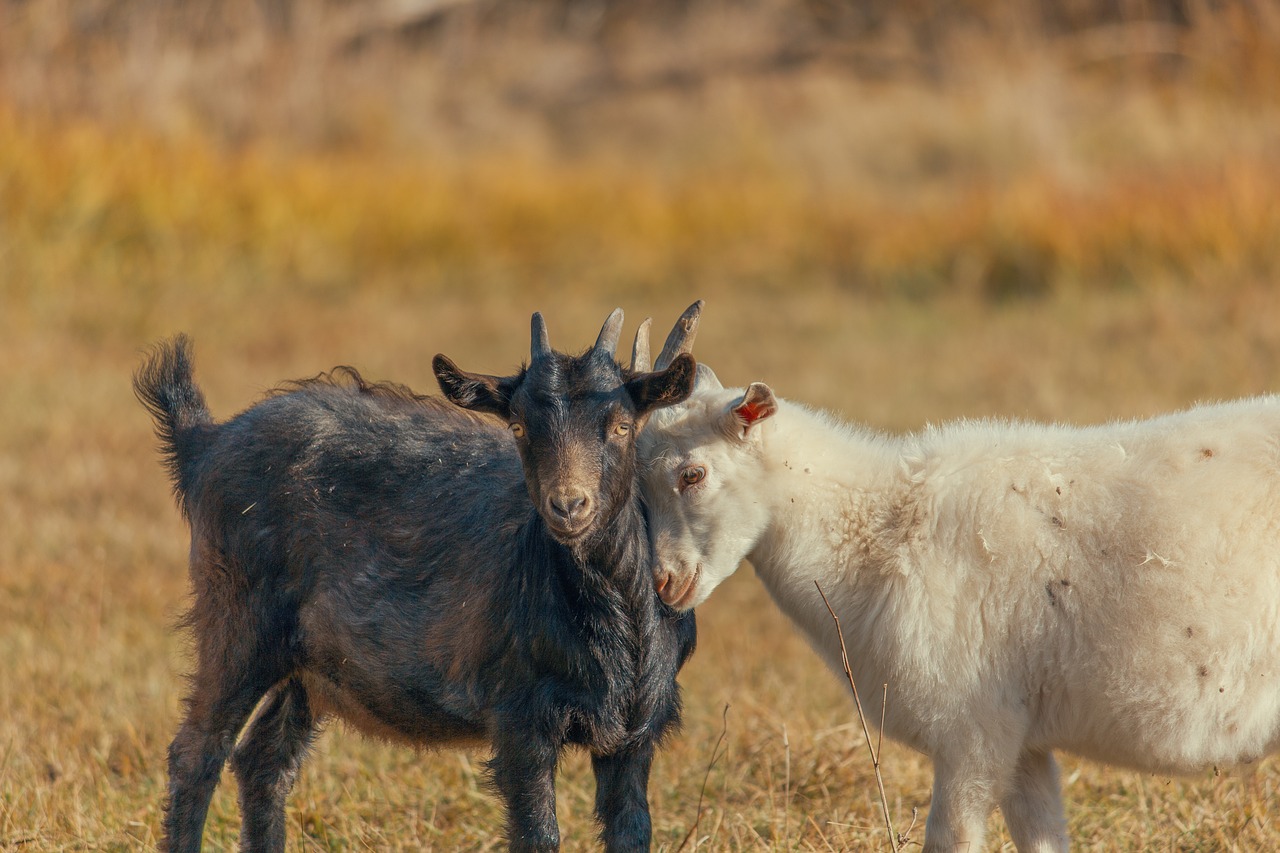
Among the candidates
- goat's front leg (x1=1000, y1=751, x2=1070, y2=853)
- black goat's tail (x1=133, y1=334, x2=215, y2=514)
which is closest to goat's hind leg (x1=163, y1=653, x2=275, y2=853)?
black goat's tail (x1=133, y1=334, x2=215, y2=514)

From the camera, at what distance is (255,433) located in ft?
16.0

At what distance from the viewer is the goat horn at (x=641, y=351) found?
14.4ft

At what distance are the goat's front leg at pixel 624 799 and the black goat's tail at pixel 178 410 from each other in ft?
5.78

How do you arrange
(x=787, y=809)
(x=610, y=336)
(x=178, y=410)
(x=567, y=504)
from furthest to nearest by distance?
(x=178, y=410) < (x=787, y=809) < (x=610, y=336) < (x=567, y=504)

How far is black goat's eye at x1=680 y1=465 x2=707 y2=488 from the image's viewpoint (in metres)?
4.29

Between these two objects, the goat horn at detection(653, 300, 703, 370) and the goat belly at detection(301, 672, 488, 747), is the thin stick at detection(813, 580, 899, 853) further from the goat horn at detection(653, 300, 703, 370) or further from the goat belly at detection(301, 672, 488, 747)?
the goat belly at detection(301, 672, 488, 747)

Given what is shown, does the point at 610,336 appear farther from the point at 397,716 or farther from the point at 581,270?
the point at 581,270

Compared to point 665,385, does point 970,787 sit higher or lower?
lower

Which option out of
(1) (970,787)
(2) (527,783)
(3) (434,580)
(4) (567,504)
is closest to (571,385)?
(4) (567,504)

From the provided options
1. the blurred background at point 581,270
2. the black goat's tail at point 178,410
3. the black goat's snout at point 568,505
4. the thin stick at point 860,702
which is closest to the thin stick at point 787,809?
the blurred background at point 581,270

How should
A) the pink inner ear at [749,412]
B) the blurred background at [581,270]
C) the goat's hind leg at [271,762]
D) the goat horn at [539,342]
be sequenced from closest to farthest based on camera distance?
1. the goat horn at [539,342]
2. the pink inner ear at [749,412]
3. the goat's hind leg at [271,762]
4. the blurred background at [581,270]

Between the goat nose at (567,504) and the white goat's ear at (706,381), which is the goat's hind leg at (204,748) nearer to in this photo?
the goat nose at (567,504)

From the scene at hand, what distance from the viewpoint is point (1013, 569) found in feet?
13.5

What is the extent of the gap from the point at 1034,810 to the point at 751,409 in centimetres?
137
